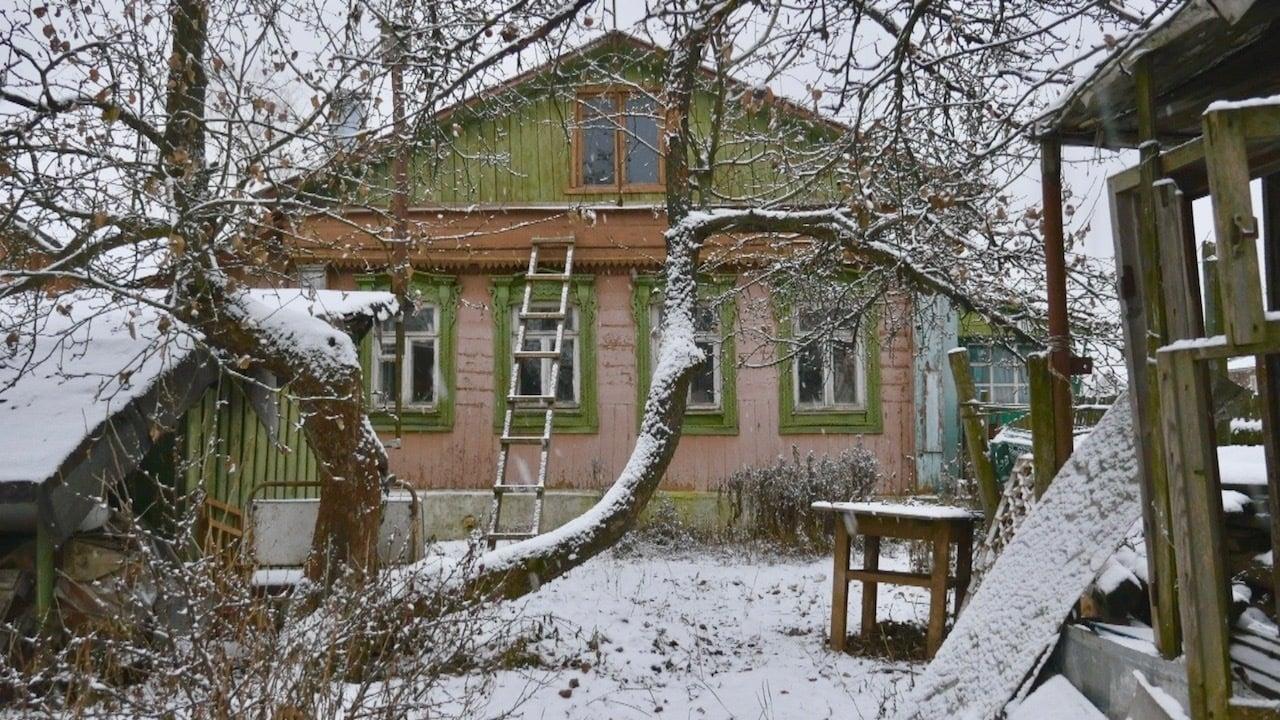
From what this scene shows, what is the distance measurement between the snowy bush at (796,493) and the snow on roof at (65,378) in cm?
686

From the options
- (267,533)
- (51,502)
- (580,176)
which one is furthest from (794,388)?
(51,502)

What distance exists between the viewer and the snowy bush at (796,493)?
37.3 ft

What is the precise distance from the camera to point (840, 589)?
6.91 meters

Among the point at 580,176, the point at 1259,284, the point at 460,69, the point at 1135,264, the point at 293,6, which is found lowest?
the point at 1259,284

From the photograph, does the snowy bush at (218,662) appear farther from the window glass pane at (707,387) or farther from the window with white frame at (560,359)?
the window glass pane at (707,387)

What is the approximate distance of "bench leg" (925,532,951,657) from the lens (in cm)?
632

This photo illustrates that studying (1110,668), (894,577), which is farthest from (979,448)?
(1110,668)

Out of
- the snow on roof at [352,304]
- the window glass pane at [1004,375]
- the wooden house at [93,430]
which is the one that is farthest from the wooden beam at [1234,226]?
the window glass pane at [1004,375]

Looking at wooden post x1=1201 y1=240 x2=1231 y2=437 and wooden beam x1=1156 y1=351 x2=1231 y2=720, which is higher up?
wooden post x1=1201 y1=240 x2=1231 y2=437

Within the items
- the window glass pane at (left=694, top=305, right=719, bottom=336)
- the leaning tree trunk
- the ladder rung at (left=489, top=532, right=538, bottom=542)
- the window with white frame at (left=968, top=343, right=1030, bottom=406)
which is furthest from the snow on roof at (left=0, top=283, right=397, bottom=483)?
the window with white frame at (left=968, top=343, right=1030, bottom=406)

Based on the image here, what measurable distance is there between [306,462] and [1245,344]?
9.62 meters

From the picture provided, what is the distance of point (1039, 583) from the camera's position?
4.29 m

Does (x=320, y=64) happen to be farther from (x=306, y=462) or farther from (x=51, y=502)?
(x=306, y=462)

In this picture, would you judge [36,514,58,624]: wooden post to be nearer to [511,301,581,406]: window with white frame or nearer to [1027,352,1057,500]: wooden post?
[1027,352,1057,500]: wooden post
